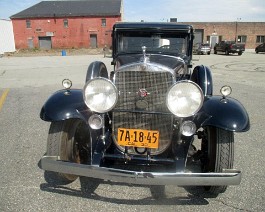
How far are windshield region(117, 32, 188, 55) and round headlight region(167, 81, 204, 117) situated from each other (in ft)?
5.65

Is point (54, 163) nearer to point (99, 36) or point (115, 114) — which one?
point (115, 114)

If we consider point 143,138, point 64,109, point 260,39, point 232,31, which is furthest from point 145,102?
point 260,39

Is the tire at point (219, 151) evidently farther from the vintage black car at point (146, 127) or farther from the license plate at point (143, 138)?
the license plate at point (143, 138)

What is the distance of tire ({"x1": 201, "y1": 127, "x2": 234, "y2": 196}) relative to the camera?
2.81 m

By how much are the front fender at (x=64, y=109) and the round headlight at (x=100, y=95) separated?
27cm

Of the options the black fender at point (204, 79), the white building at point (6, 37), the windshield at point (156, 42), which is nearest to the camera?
the black fender at point (204, 79)

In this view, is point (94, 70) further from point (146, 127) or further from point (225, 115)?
point (225, 115)

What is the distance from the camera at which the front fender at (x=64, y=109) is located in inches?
117

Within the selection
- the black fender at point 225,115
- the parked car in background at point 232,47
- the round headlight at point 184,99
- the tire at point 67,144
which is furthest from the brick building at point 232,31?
the round headlight at point 184,99

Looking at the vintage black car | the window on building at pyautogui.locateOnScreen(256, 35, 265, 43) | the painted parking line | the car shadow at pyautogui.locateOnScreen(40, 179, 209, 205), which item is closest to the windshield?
the vintage black car

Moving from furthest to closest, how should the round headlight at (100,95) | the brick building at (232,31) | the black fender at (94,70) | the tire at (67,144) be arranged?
the brick building at (232,31), the black fender at (94,70), the tire at (67,144), the round headlight at (100,95)

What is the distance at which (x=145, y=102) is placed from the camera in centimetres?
279

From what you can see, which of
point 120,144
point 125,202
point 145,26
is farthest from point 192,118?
point 145,26

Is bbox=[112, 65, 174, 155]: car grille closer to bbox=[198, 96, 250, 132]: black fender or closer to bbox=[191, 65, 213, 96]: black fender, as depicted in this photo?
bbox=[198, 96, 250, 132]: black fender
